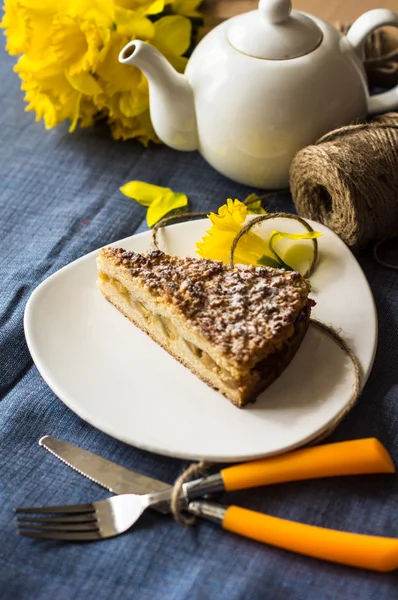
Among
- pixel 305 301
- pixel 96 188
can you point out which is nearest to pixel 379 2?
pixel 96 188

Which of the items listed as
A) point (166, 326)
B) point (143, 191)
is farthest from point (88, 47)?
point (166, 326)

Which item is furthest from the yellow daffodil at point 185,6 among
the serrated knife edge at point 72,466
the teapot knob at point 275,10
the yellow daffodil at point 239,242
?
the serrated knife edge at point 72,466

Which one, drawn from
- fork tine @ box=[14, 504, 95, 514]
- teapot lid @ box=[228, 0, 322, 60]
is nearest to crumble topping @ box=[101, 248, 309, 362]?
fork tine @ box=[14, 504, 95, 514]

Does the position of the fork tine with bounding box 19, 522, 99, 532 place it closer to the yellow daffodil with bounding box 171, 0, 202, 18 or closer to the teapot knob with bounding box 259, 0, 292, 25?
the teapot knob with bounding box 259, 0, 292, 25

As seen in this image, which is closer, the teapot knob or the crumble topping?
the crumble topping

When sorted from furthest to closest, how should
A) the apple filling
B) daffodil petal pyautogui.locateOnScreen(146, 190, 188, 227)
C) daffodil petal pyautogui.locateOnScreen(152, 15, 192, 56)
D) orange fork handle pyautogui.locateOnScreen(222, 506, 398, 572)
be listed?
daffodil petal pyautogui.locateOnScreen(152, 15, 192, 56) < daffodil petal pyautogui.locateOnScreen(146, 190, 188, 227) < the apple filling < orange fork handle pyautogui.locateOnScreen(222, 506, 398, 572)

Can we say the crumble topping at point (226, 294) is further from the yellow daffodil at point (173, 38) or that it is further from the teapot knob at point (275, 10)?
the yellow daffodil at point (173, 38)

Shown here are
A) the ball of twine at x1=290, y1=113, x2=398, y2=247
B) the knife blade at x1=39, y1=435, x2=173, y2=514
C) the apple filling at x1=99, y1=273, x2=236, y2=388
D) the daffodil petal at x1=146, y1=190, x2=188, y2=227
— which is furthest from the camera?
the daffodil petal at x1=146, y1=190, x2=188, y2=227
